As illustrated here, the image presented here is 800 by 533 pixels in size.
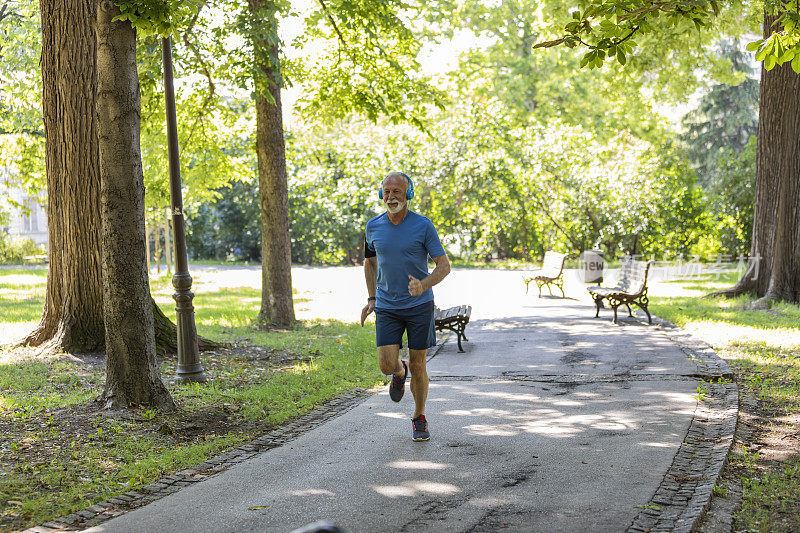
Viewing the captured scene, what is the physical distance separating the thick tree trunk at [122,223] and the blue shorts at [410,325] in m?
2.29

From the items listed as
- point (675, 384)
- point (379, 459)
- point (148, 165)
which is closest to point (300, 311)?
point (148, 165)

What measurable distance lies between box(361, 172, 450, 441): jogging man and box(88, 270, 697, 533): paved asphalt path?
0.64 metres

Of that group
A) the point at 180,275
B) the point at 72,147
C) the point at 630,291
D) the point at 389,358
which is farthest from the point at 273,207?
the point at 389,358

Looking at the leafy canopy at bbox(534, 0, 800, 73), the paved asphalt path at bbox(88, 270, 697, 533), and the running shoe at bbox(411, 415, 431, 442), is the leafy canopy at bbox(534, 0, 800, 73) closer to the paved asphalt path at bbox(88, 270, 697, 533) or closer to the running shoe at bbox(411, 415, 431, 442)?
the paved asphalt path at bbox(88, 270, 697, 533)

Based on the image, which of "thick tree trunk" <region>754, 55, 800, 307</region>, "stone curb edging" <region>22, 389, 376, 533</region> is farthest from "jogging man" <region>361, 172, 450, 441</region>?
"thick tree trunk" <region>754, 55, 800, 307</region>

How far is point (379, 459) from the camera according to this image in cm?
584

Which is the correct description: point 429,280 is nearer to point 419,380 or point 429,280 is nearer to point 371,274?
point 371,274

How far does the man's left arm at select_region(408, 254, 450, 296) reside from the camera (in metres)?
5.88

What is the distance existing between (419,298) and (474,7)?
30.8m

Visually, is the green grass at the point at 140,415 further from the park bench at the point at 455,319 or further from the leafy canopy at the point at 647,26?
the leafy canopy at the point at 647,26

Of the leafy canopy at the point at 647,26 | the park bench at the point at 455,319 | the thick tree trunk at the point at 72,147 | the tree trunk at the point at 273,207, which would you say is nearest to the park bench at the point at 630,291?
the park bench at the point at 455,319

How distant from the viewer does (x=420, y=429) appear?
6.33m

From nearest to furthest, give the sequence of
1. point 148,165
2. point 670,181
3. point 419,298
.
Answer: point 419,298 < point 148,165 < point 670,181

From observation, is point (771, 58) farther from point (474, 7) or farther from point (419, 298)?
point (474, 7)
